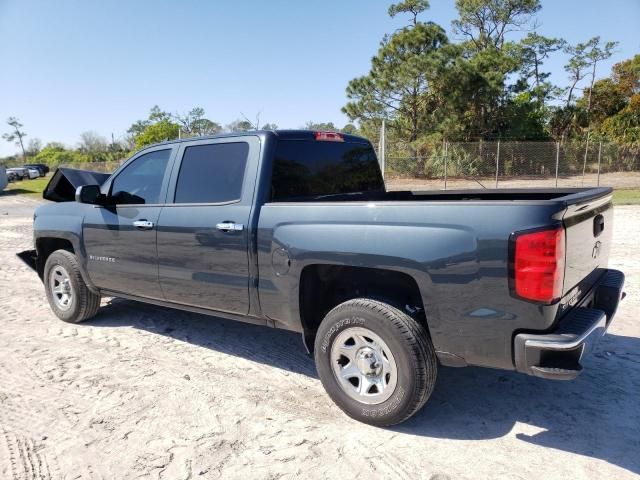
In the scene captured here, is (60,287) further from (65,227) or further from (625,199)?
(625,199)

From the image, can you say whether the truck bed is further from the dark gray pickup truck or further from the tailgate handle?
the tailgate handle

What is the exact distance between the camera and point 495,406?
3.41 m

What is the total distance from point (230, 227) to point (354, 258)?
42.0 inches

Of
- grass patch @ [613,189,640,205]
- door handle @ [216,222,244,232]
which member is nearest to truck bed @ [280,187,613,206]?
door handle @ [216,222,244,232]

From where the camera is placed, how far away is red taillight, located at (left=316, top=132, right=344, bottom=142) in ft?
13.7

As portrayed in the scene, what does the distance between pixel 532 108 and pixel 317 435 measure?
114ft

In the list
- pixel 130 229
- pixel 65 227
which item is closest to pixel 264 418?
pixel 130 229

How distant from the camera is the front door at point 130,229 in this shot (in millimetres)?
4355

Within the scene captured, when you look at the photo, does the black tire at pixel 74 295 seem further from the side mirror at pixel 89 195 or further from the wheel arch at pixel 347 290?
the wheel arch at pixel 347 290

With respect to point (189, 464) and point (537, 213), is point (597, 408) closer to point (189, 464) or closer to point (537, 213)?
point (537, 213)

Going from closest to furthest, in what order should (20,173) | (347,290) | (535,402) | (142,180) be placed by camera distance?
(535,402) → (347,290) → (142,180) → (20,173)

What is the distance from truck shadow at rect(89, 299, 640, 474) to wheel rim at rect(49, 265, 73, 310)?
1627 millimetres

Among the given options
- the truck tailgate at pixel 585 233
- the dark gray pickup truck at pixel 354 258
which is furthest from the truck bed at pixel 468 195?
the truck tailgate at pixel 585 233

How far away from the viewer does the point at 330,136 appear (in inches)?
169
